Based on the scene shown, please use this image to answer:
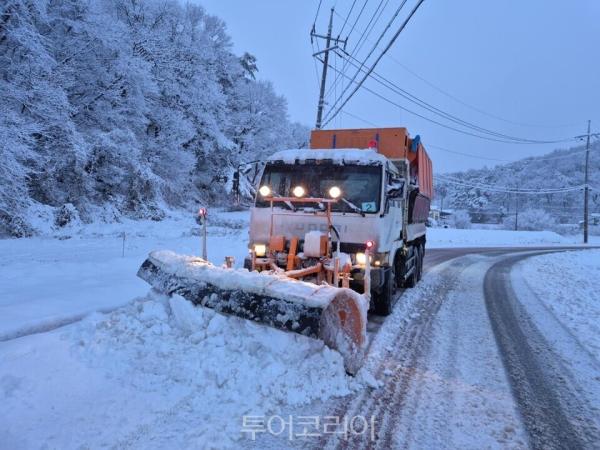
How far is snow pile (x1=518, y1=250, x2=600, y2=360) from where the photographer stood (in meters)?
6.20

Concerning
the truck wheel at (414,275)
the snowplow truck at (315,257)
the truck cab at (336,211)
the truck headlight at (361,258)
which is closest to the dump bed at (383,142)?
the snowplow truck at (315,257)

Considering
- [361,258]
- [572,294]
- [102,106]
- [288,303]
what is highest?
[102,106]

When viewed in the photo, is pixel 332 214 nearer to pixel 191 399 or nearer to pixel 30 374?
pixel 191 399

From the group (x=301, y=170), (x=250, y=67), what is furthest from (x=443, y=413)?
(x=250, y=67)

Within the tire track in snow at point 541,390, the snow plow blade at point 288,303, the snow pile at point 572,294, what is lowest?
the tire track in snow at point 541,390

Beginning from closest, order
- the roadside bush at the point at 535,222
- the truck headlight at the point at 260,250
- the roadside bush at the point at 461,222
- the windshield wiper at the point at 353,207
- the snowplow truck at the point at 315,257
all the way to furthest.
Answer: the snowplow truck at the point at 315,257, the windshield wiper at the point at 353,207, the truck headlight at the point at 260,250, the roadside bush at the point at 535,222, the roadside bush at the point at 461,222

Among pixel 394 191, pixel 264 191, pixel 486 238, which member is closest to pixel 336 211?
pixel 394 191

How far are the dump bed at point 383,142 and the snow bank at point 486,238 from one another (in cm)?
2091

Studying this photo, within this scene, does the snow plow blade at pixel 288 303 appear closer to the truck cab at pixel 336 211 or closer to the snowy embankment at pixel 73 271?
the truck cab at pixel 336 211

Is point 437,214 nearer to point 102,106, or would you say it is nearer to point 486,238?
point 486,238

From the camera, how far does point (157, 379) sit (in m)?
3.53

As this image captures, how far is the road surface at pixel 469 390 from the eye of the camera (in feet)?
10.3

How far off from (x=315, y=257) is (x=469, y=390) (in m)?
2.41

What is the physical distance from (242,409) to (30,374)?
1827 mm
